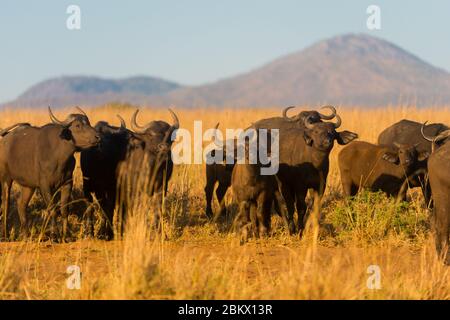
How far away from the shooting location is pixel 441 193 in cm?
954

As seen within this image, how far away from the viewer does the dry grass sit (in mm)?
7086

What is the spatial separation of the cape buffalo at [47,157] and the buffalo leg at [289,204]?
2.93 meters

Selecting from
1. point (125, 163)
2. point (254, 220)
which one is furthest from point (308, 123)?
point (125, 163)

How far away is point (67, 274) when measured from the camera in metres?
8.90

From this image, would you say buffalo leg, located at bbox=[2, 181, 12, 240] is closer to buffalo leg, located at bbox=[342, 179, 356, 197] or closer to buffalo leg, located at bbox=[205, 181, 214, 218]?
buffalo leg, located at bbox=[205, 181, 214, 218]

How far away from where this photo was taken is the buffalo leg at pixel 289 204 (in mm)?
11998

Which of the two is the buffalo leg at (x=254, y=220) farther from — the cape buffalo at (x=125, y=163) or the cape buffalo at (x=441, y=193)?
the cape buffalo at (x=441, y=193)

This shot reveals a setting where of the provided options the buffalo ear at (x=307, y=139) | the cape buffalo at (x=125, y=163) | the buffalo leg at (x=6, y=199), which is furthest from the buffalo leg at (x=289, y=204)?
A: the buffalo leg at (x=6, y=199)

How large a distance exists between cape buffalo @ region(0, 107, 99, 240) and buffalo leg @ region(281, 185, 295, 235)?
2.93 meters

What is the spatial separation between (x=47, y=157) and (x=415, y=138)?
665 centimetres

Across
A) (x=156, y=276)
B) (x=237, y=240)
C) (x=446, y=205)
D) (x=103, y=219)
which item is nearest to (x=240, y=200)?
(x=237, y=240)
